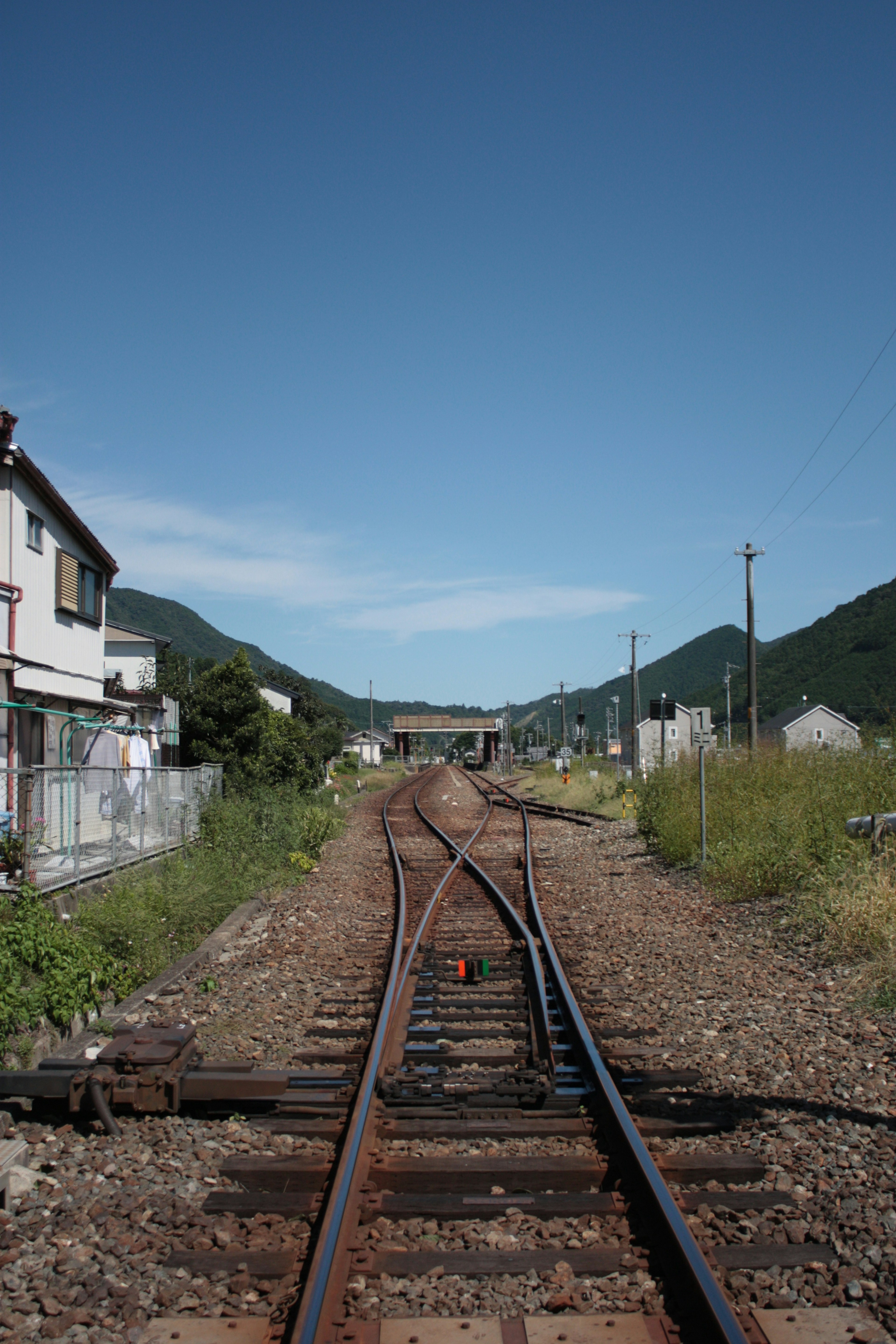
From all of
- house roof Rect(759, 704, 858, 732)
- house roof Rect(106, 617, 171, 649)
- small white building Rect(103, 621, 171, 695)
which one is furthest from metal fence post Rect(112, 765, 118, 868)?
house roof Rect(759, 704, 858, 732)

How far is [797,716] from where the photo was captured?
83938 mm

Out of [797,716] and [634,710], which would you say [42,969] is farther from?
[797,716]

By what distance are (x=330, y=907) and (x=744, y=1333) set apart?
960 cm

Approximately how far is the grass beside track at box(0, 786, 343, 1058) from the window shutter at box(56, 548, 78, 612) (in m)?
4.51

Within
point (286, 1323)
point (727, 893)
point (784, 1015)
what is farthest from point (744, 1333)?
point (727, 893)

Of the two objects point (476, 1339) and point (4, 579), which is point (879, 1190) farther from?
point (4, 579)

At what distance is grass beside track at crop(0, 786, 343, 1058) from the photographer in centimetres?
678

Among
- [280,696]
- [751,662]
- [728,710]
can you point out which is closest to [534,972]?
[751,662]

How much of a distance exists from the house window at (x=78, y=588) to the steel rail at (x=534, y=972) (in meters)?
8.44

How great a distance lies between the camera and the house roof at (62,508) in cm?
1516

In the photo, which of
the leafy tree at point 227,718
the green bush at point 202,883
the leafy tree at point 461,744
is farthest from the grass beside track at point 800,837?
the leafy tree at point 461,744

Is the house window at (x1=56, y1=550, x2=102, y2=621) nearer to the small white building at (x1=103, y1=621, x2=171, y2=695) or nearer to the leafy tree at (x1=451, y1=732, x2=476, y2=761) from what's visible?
the small white building at (x1=103, y1=621, x2=171, y2=695)

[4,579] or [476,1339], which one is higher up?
[4,579]

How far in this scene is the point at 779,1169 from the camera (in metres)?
4.45
